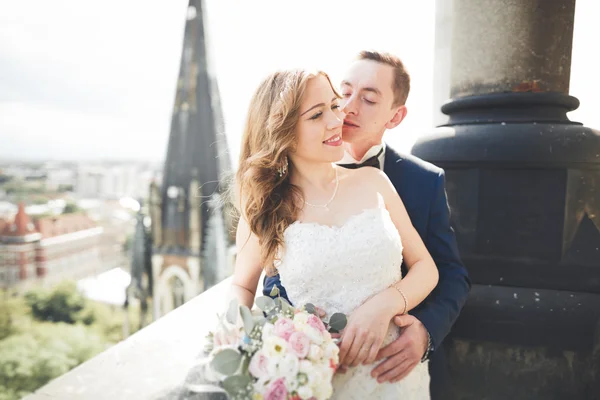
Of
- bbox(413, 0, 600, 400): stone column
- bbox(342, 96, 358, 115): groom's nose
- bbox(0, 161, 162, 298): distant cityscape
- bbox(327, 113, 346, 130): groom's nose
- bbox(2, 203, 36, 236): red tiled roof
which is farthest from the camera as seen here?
bbox(2, 203, 36, 236): red tiled roof

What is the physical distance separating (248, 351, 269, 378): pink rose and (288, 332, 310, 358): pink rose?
8 centimetres

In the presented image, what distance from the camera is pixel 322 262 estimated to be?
159 cm

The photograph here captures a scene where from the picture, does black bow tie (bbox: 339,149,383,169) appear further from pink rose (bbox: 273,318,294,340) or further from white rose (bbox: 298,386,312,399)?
white rose (bbox: 298,386,312,399)

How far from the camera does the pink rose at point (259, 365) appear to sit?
4.01 ft

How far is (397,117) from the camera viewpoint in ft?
8.01

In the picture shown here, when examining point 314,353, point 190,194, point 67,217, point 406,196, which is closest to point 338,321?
point 314,353

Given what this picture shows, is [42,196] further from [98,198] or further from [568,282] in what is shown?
[568,282]

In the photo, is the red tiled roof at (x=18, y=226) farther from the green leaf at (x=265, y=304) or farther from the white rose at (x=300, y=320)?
the white rose at (x=300, y=320)

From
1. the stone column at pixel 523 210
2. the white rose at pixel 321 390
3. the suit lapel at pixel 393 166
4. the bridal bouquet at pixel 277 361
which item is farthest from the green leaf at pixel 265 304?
the stone column at pixel 523 210

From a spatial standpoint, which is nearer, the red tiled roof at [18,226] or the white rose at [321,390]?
the white rose at [321,390]

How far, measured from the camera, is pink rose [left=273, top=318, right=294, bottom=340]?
1273 mm

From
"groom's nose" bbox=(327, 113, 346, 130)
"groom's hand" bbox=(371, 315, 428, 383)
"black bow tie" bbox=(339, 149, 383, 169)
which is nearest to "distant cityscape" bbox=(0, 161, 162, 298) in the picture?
"black bow tie" bbox=(339, 149, 383, 169)

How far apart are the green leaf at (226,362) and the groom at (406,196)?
595 mm

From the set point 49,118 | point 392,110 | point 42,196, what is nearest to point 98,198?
point 42,196
